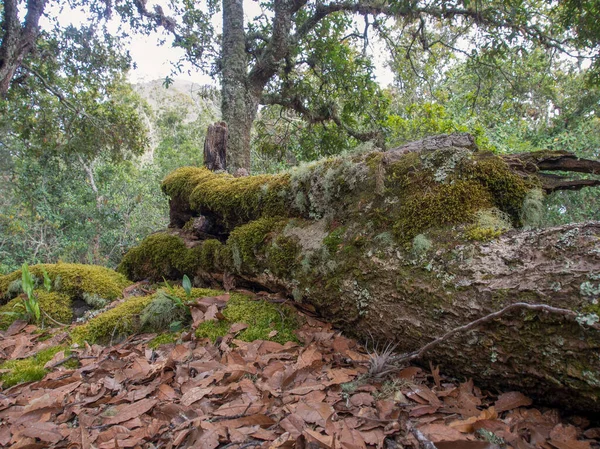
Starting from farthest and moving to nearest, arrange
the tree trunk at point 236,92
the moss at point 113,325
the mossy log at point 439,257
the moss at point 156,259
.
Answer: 1. the tree trunk at point 236,92
2. the moss at point 156,259
3. the moss at point 113,325
4. the mossy log at point 439,257

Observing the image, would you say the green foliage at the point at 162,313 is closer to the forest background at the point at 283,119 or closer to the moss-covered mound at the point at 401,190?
the moss-covered mound at the point at 401,190

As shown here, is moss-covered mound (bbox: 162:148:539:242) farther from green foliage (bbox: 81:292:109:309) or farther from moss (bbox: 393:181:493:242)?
green foliage (bbox: 81:292:109:309)

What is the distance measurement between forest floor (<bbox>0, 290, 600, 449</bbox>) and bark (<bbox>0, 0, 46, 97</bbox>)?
6.64 metres

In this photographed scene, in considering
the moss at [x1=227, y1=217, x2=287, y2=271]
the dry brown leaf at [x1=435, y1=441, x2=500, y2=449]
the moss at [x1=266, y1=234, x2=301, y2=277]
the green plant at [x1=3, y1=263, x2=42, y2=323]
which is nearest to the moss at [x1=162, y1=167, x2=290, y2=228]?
the moss at [x1=227, y1=217, x2=287, y2=271]

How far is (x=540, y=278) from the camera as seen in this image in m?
1.48

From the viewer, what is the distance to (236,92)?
6379 mm

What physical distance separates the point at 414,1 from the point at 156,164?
14319 millimetres

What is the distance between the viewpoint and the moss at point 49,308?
2996mm

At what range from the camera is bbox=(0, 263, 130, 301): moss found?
10.8ft

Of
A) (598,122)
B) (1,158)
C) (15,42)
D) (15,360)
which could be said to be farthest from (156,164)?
(598,122)

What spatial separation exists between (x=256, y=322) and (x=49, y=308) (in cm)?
211

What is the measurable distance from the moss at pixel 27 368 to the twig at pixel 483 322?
217 centimetres

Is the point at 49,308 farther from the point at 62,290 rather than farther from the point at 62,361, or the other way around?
the point at 62,361

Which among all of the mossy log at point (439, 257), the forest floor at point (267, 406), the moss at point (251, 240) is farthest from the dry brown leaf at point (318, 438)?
the moss at point (251, 240)
